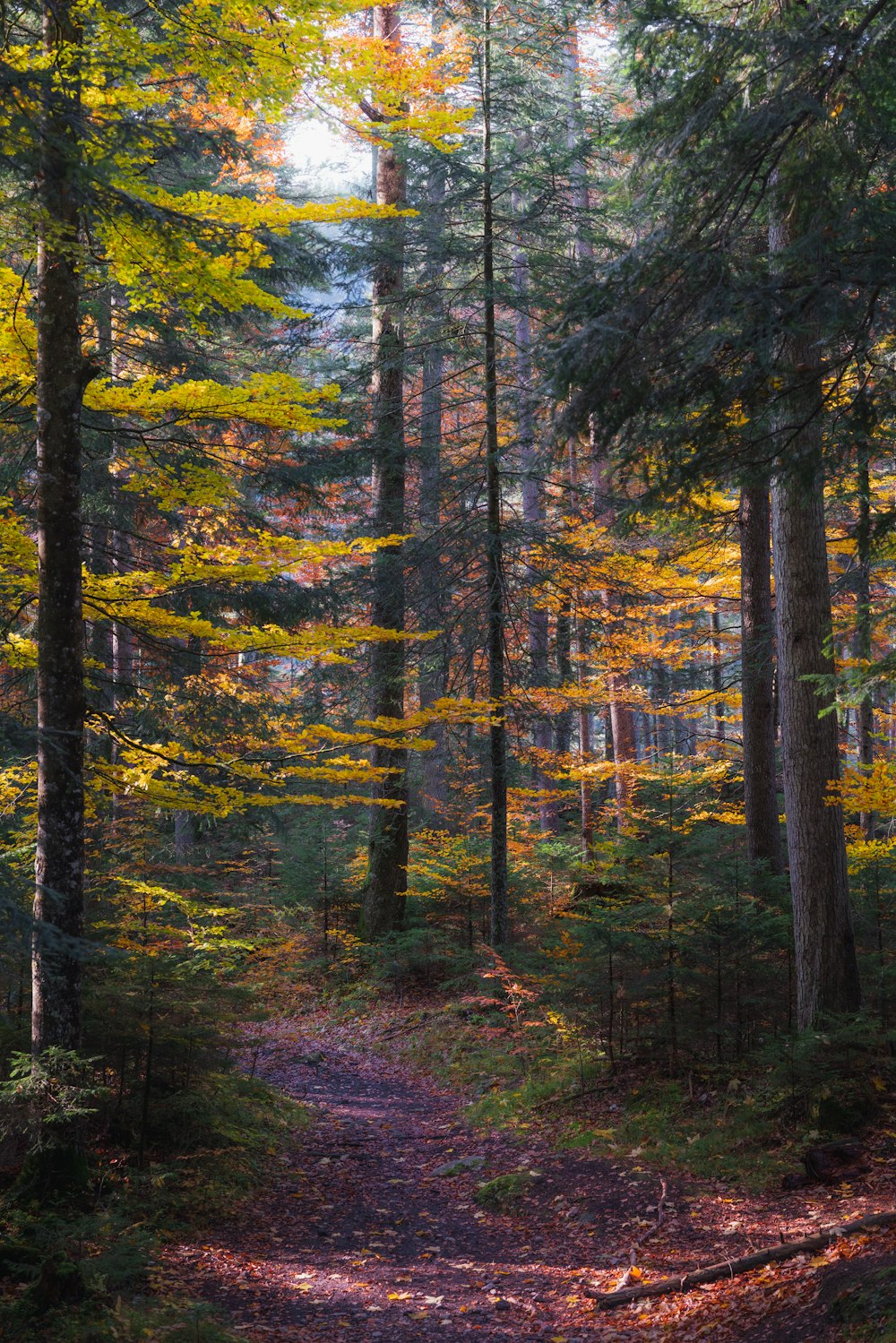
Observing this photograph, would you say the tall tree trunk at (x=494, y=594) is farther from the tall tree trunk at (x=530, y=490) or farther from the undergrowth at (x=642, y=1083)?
the undergrowth at (x=642, y=1083)

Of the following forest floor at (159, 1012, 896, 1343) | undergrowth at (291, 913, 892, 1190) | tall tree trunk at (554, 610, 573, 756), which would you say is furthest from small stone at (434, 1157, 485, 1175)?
tall tree trunk at (554, 610, 573, 756)

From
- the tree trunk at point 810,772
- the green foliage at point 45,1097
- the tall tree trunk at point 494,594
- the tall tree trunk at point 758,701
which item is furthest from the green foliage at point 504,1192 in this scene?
the tall tree trunk at point 758,701

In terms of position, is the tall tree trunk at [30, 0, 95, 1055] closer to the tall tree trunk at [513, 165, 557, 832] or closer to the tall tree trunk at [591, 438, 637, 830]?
the tall tree trunk at [513, 165, 557, 832]

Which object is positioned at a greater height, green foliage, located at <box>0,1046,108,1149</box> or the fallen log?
green foliage, located at <box>0,1046,108,1149</box>

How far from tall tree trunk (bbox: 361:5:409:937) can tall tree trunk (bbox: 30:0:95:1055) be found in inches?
258

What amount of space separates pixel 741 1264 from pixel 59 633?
5.70m

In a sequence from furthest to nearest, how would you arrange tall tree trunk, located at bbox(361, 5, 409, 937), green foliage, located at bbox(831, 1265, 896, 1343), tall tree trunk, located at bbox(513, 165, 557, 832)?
tall tree trunk, located at bbox(361, 5, 409, 937) < tall tree trunk, located at bbox(513, 165, 557, 832) < green foliage, located at bbox(831, 1265, 896, 1343)

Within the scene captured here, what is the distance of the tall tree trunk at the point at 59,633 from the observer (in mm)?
5781

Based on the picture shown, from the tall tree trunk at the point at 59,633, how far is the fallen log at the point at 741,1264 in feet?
12.1

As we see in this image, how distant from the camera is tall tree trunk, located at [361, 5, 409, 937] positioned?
1286 cm

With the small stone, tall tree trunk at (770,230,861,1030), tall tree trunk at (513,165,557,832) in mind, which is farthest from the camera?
tall tree trunk at (513,165,557,832)

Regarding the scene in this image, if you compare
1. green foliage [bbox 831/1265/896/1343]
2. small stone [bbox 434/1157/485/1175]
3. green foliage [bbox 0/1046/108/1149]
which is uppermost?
green foliage [bbox 0/1046/108/1149]

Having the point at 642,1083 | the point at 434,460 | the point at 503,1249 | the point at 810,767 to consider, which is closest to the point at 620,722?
the point at 434,460

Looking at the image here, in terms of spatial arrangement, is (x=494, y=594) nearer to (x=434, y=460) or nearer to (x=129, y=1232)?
(x=434, y=460)
